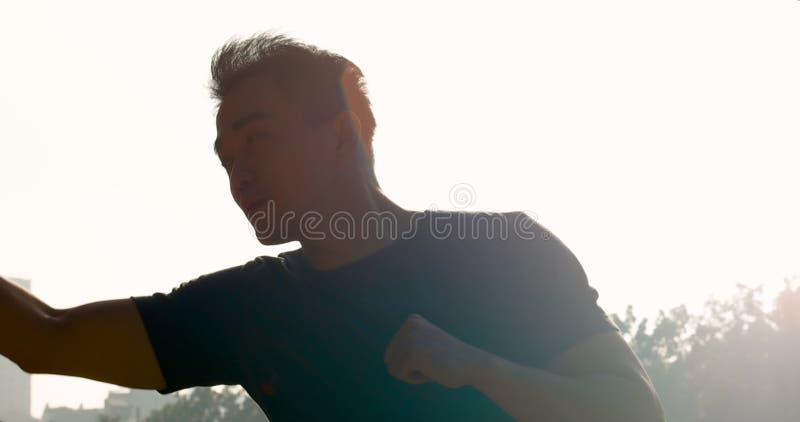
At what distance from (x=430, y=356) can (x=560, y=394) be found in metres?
0.29

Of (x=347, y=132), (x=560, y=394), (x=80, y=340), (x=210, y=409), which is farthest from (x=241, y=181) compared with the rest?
(x=210, y=409)

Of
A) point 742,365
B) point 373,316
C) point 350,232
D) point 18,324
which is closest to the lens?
point 18,324

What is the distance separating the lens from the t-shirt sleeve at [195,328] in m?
2.50

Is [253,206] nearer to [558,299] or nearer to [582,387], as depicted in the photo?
[558,299]

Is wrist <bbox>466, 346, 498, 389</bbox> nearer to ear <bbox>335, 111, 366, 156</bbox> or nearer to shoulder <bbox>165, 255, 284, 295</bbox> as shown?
shoulder <bbox>165, 255, 284, 295</bbox>

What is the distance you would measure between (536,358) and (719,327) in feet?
196

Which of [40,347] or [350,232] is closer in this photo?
[40,347]

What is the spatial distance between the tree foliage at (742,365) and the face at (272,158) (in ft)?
164

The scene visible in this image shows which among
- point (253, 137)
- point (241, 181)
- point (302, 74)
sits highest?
point (302, 74)

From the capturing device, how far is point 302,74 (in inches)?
111

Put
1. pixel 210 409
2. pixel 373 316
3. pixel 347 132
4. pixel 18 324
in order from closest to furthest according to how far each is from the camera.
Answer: pixel 18 324 < pixel 373 316 < pixel 347 132 < pixel 210 409

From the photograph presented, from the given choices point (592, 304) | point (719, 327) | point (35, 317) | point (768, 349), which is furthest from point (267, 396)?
point (719, 327)

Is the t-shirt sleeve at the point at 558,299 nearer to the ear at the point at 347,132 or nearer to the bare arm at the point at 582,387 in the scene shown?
the bare arm at the point at 582,387

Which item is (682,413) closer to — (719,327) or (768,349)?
(719,327)
